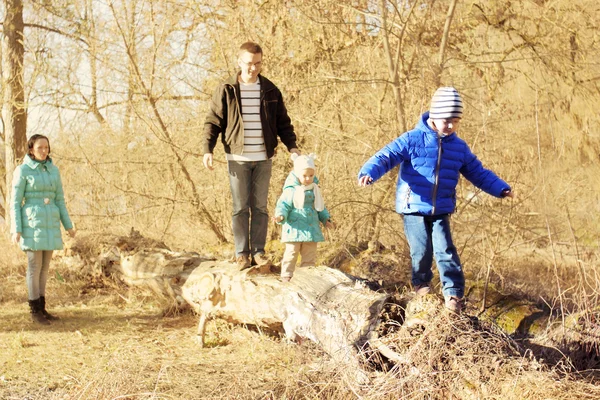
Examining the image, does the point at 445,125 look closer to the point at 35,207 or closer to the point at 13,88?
the point at 35,207

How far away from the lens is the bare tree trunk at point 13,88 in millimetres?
10500

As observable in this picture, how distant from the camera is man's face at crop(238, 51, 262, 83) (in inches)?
223

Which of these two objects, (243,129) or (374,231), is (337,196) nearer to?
(374,231)

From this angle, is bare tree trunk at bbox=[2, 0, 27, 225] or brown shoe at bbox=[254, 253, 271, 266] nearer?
brown shoe at bbox=[254, 253, 271, 266]

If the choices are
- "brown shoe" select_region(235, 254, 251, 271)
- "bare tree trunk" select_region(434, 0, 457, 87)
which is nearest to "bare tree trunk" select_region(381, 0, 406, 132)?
"bare tree trunk" select_region(434, 0, 457, 87)

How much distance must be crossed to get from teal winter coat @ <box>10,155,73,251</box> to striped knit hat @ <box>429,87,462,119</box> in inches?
145

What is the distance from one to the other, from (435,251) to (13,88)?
25.8 feet

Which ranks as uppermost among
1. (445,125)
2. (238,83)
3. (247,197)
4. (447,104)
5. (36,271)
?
(238,83)

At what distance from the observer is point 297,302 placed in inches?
200

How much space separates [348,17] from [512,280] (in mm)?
3253

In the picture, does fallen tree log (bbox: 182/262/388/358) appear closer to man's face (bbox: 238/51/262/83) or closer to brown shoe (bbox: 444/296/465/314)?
brown shoe (bbox: 444/296/465/314)

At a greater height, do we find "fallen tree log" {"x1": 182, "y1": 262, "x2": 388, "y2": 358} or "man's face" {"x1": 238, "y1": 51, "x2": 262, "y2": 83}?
"man's face" {"x1": 238, "y1": 51, "x2": 262, "y2": 83}

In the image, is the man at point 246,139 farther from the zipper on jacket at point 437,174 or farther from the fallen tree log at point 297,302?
the zipper on jacket at point 437,174

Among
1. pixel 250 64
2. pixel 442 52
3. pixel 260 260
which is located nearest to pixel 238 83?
pixel 250 64
